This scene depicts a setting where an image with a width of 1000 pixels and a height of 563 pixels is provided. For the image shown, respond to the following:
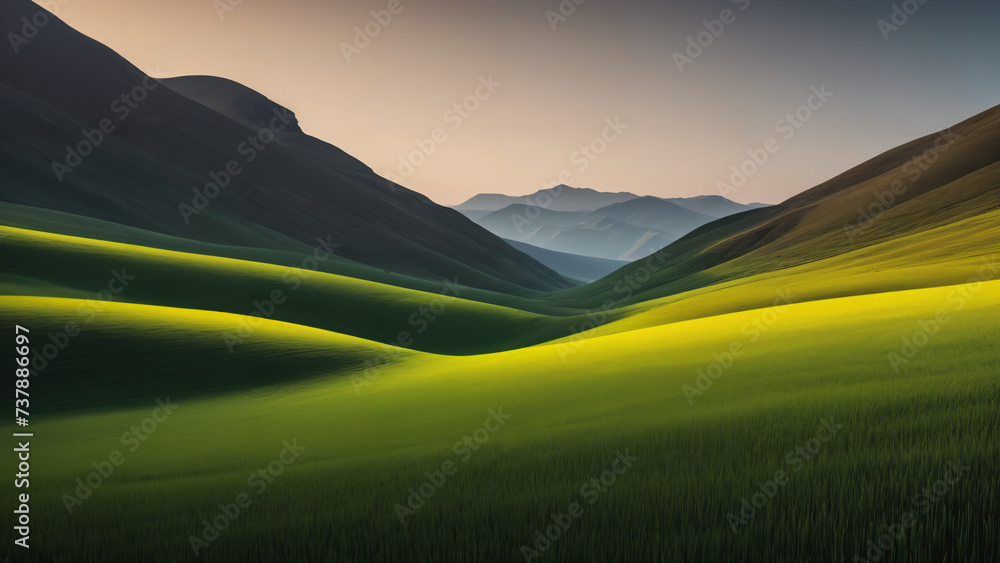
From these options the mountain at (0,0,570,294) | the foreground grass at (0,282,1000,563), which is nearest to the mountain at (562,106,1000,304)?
the foreground grass at (0,282,1000,563)

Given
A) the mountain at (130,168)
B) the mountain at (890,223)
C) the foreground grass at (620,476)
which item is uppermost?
the mountain at (130,168)

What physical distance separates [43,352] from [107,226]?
61342 mm

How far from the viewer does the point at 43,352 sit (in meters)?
23.0

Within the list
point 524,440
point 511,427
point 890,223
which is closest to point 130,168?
point 511,427

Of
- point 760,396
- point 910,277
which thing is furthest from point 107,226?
point 910,277

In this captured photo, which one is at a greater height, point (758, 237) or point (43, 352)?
point (758, 237)

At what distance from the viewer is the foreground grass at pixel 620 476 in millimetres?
4656

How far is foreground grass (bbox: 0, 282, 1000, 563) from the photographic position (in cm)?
466

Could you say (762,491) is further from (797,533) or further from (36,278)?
(36,278)

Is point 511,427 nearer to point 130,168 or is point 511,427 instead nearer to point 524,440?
point 524,440

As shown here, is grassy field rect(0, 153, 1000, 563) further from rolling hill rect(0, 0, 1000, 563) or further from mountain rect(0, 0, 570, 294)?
mountain rect(0, 0, 570, 294)

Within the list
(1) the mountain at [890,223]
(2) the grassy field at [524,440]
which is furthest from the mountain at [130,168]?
(2) the grassy field at [524,440]

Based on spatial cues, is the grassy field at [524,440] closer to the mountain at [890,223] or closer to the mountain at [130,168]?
the mountain at [890,223]

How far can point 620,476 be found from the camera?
665 centimetres
